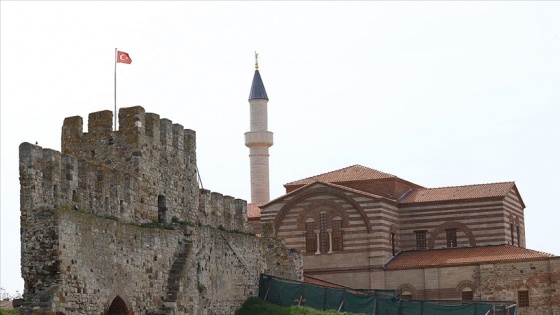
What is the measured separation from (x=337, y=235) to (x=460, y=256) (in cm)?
605

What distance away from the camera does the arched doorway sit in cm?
2991

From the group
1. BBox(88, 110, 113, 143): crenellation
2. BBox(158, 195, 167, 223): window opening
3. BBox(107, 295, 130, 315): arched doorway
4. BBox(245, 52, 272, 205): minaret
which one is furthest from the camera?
BBox(245, 52, 272, 205): minaret

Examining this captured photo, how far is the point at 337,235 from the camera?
55031mm

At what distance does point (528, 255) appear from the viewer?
51281mm

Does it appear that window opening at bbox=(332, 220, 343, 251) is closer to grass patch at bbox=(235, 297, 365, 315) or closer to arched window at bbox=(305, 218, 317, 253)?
arched window at bbox=(305, 218, 317, 253)

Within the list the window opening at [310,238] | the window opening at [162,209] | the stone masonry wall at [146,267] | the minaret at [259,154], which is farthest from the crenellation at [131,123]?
the minaret at [259,154]

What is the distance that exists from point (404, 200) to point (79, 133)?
93.7 feet

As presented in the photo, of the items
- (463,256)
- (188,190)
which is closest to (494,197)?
(463,256)

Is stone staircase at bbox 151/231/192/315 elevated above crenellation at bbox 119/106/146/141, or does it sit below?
below

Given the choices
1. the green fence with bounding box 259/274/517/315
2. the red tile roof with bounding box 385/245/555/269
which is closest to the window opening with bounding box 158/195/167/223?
the green fence with bounding box 259/274/517/315

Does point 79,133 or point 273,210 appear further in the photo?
point 273,210

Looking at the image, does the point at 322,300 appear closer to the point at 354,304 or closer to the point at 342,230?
the point at 354,304

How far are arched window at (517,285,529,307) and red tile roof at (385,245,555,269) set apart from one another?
138 centimetres

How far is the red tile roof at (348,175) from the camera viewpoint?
58.0 m
